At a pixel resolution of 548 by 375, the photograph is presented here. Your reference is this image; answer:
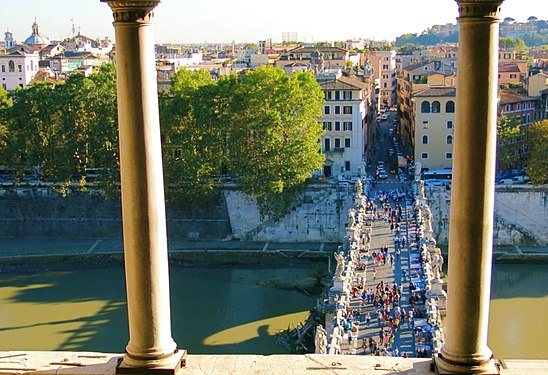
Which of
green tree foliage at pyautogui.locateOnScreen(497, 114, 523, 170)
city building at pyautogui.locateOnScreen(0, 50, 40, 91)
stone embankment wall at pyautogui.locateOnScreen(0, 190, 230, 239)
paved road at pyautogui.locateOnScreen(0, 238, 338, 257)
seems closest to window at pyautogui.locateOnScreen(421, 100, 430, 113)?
green tree foliage at pyautogui.locateOnScreen(497, 114, 523, 170)

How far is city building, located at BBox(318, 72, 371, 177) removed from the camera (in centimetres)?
3675

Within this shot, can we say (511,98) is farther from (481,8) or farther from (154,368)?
(154,368)

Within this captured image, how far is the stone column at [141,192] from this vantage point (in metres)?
5.77

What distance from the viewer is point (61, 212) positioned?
33.2 m

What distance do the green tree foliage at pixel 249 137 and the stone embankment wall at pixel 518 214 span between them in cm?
557

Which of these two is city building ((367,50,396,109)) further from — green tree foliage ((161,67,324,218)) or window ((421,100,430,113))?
green tree foliage ((161,67,324,218))

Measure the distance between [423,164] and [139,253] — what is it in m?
31.4

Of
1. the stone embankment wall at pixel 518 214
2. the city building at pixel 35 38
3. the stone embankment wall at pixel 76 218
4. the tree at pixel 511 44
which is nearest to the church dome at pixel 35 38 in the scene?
the city building at pixel 35 38

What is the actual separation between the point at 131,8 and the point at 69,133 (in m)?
27.6

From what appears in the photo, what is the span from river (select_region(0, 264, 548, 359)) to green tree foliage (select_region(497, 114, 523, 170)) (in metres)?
6.78

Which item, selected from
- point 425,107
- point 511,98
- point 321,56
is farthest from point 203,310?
point 321,56

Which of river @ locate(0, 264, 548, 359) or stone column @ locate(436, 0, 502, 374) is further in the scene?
river @ locate(0, 264, 548, 359)

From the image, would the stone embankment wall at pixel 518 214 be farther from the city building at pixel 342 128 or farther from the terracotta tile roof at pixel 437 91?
the city building at pixel 342 128

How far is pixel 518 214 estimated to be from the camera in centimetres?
3048
